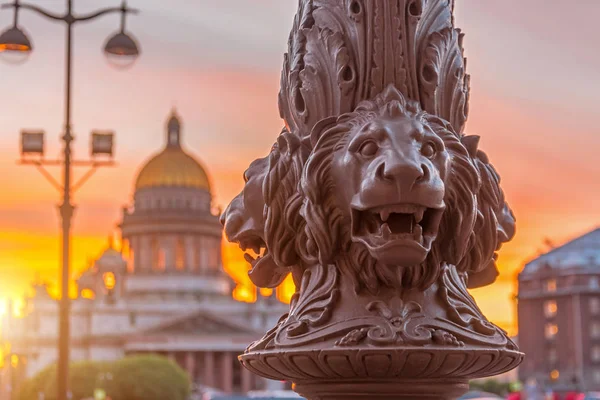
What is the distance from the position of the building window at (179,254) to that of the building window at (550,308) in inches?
1222

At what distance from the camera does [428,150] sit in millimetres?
3555

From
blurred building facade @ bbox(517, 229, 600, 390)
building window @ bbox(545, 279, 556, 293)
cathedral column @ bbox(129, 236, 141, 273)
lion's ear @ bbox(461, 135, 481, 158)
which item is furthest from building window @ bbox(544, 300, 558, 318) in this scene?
lion's ear @ bbox(461, 135, 481, 158)

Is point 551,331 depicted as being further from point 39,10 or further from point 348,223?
point 348,223

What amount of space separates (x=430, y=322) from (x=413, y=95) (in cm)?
68

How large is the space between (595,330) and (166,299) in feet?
116

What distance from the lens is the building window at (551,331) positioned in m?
107

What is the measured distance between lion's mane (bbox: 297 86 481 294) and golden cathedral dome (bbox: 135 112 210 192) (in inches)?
4440

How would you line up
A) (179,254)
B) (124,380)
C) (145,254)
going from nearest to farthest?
1. (124,380)
2. (179,254)
3. (145,254)

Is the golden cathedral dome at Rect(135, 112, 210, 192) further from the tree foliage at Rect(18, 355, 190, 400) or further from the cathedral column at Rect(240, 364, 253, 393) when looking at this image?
the tree foliage at Rect(18, 355, 190, 400)

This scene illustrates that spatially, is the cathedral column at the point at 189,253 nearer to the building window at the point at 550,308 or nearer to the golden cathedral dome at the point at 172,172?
the golden cathedral dome at the point at 172,172

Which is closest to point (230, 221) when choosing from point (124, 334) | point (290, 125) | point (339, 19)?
point (290, 125)

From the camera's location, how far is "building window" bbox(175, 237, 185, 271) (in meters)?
114

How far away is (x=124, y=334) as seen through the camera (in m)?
103

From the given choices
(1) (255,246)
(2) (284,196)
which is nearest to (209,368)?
(1) (255,246)
